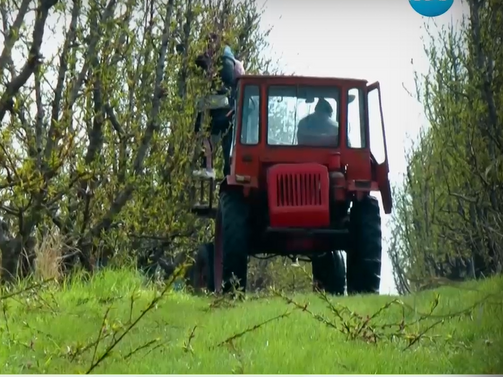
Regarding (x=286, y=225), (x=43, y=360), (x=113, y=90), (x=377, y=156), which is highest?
(x=113, y=90)

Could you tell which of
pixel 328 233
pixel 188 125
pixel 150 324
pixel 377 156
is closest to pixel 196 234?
pixel 188 125

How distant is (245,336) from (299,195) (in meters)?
1.27

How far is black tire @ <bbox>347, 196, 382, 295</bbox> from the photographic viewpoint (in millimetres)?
3285

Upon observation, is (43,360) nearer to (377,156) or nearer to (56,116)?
(56,116)

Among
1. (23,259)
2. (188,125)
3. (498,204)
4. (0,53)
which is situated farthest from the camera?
(188,125)

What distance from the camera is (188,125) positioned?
3715 millimetres

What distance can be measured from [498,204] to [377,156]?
32.2 inches

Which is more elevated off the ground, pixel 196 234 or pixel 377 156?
pixel 377 156

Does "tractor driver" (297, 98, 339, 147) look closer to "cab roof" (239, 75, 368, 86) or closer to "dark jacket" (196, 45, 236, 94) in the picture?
"cab roof" (239, 75, 368, 86)

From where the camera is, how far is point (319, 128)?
332 centimetres

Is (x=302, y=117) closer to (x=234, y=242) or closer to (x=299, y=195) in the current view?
(x=299, y=195)

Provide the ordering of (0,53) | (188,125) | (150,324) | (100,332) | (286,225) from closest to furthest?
(100,332)
(150,324)
(0,53)
(286,225)
(188,125)

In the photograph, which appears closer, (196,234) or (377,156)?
(377,156)

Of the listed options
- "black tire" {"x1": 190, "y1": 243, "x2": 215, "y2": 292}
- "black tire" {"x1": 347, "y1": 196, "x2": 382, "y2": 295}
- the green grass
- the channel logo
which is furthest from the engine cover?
the channel logo
